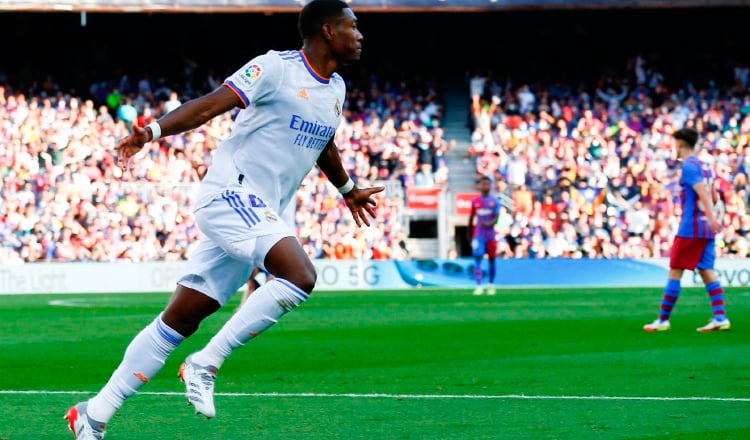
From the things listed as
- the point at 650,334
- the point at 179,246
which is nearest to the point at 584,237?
the point at 179,246

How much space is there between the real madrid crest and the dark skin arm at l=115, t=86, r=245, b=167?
549mm

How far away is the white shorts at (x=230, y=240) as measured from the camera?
19.6ft

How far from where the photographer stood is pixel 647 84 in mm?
34625

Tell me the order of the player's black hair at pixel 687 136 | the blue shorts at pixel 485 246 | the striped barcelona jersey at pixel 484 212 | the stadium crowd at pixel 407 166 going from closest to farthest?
the player's black hair at pixel 687 136, the striped barcelona jersey at pixel 484 212, the blue shorts at pixel 485 246, the stadium crowd at pixel 407 166

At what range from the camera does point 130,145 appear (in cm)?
552

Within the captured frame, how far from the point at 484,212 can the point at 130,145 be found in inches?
743

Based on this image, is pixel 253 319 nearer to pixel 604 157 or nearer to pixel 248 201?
pixel 248 201

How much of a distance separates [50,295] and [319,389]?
17.8m

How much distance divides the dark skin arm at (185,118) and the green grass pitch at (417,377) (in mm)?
1779

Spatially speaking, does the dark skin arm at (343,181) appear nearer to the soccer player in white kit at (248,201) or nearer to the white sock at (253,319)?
the soccer player in white kit at (248,201)

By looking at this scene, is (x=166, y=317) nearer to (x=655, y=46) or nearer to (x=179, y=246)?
(x=179, y=246)

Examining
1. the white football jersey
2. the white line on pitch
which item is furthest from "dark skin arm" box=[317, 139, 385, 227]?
the white line on pitch

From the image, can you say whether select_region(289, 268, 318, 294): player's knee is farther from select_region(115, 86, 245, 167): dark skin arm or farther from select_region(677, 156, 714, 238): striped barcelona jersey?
select_region(677, 156, 714, 238): striped barcelona jersey

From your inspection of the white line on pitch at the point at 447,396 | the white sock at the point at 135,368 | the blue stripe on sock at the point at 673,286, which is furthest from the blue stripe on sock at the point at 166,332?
the blue stripe on sock at the point at 673,286
